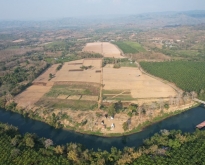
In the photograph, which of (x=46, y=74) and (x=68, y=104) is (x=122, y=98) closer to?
(x=68, y=104)

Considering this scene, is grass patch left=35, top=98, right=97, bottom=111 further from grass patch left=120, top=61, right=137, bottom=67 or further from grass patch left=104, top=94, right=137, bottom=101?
grass patch left=120, top=61, right=137, bottom=67

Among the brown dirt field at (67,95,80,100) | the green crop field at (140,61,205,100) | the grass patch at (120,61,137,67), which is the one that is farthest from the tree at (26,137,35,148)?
the grass patch at (120,61,137,67)

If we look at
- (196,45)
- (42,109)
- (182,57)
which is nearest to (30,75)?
(42,109)

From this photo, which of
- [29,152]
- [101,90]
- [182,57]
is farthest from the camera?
[182,57]

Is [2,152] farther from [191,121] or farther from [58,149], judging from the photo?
[191,121]

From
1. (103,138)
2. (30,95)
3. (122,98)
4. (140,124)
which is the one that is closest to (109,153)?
(103,138)

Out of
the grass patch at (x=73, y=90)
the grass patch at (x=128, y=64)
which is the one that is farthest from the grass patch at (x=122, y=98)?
the grass patch at (x=128, y=64)
